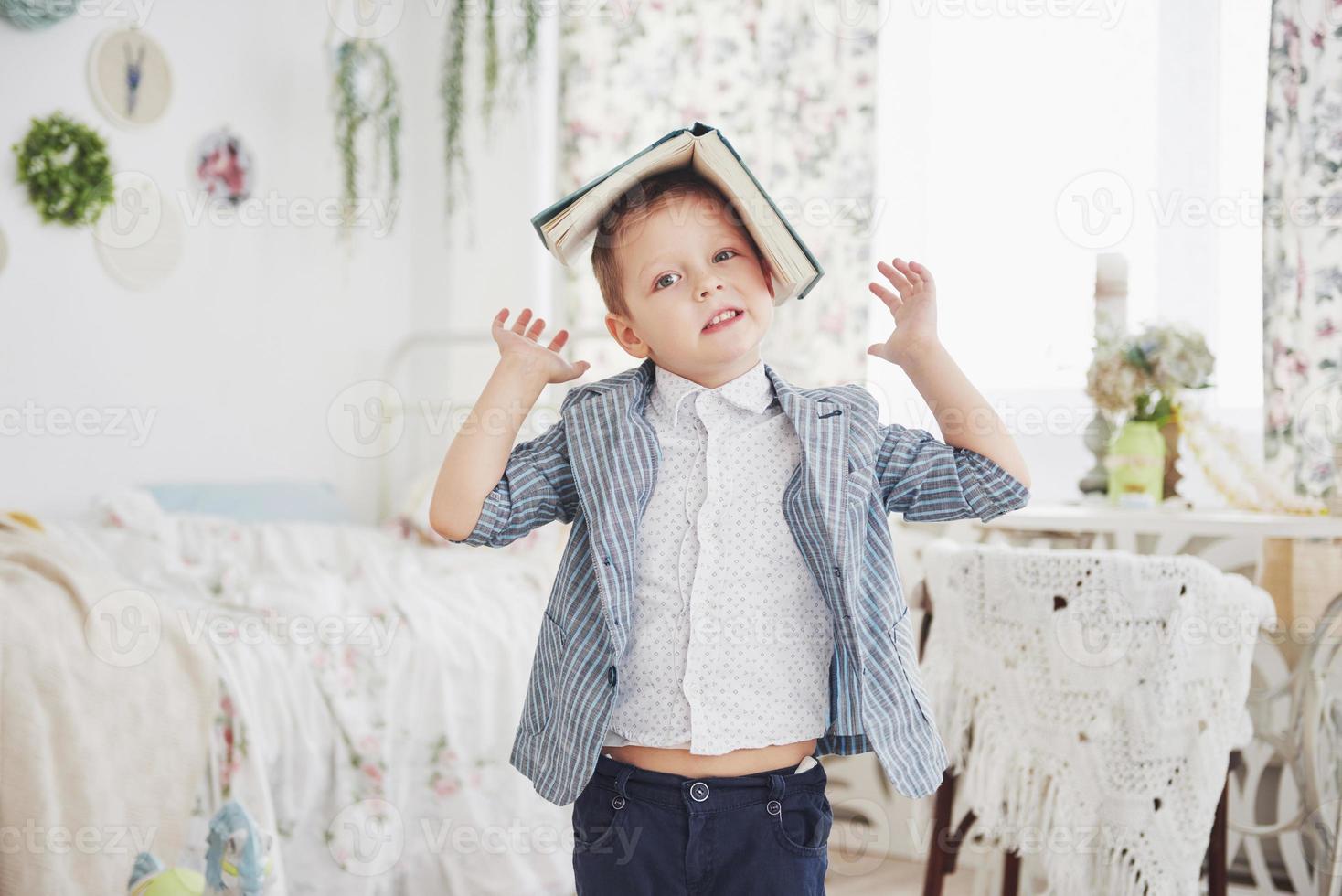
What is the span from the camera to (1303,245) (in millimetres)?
2447

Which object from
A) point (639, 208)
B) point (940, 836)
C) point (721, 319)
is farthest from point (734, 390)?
point (940, 836)

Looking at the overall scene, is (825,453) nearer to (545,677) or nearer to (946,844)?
(545,677)

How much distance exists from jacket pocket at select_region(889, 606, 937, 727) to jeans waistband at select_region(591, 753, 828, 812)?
0.40 ft

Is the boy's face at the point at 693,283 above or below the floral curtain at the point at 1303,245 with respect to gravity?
below

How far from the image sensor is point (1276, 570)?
7.46ft

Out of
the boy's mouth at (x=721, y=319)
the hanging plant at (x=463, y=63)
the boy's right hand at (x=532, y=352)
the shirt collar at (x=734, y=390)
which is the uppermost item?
the hanging plant at (x=463, y=63)

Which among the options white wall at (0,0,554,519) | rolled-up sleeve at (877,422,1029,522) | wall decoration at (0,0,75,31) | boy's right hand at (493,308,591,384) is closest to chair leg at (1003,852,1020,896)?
rolled-up sleeve at (877,422,1029,522)

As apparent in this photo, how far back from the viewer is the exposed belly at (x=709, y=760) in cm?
97

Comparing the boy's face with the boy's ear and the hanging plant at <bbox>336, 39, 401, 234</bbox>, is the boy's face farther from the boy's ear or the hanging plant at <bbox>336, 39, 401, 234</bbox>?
the hanging plant at <bbox>336, 39, 401, 234</bbox>

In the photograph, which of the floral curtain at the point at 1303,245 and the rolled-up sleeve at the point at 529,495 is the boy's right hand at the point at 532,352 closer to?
the rolled-up sleeve at the point at 529,495

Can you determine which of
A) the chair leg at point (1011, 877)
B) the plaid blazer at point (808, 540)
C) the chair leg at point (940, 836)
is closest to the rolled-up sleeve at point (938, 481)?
the plaid blazer at point (808, 540)

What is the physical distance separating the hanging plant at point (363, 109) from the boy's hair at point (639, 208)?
2503mm

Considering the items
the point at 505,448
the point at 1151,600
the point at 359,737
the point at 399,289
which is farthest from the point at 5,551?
the point at 399,289

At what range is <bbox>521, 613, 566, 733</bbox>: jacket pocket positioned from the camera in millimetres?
1006
